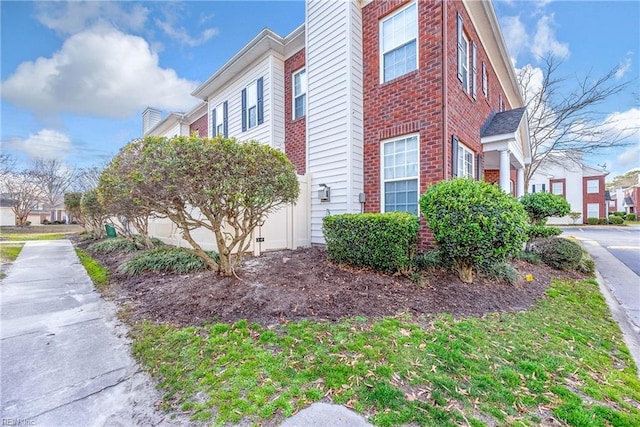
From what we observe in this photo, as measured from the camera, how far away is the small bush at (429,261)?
5.41 metres

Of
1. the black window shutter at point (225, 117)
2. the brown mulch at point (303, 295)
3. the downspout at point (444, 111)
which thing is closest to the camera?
the brown mulch at point (303, 295)

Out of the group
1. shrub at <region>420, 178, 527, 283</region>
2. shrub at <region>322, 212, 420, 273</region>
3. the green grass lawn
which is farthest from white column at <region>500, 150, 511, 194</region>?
the green grass lawn

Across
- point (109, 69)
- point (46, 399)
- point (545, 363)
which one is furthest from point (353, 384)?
point (109, 69)

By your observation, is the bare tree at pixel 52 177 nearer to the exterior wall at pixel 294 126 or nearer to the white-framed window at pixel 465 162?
the exterior wall at pixel 294 126

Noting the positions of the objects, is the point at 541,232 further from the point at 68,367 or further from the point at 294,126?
the point at 68,367

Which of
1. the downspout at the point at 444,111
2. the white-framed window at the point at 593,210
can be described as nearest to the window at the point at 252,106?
the downspout at the point at 444,111

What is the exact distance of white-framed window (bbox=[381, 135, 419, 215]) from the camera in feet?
21.3

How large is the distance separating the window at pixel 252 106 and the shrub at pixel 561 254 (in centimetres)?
946

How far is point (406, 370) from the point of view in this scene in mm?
2545

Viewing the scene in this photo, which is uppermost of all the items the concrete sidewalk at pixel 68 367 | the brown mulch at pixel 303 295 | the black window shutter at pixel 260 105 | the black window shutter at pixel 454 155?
the black window shutter at pixel 260 105

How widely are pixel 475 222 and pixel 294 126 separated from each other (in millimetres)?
6550

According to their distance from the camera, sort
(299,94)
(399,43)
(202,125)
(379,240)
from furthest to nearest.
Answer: (202,125) → (299,94) → (399,43) → (379,240)

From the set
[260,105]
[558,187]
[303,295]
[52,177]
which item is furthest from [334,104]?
[558,187]

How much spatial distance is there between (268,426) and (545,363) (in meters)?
2.75
